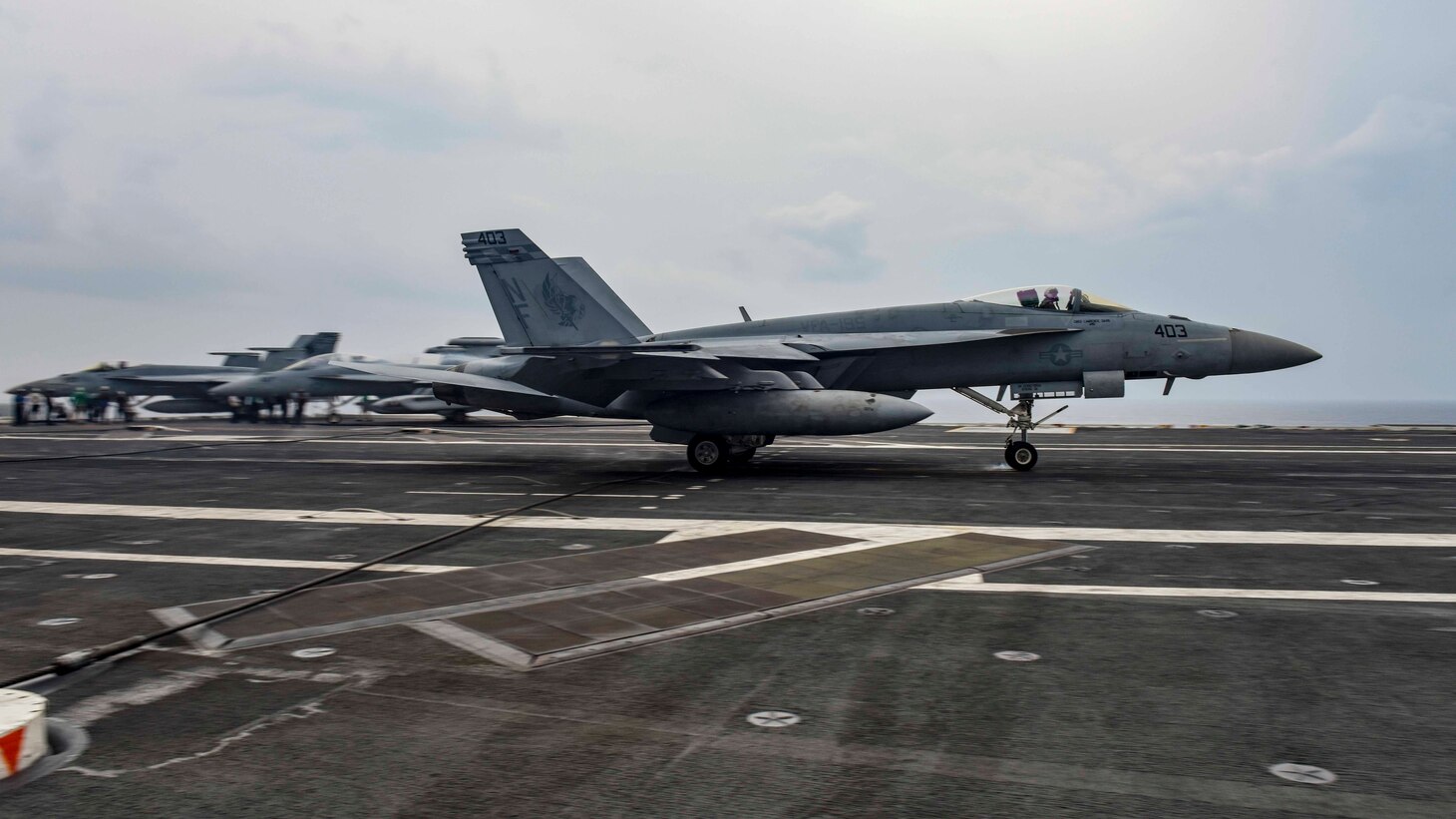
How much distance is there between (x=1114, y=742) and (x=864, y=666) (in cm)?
151

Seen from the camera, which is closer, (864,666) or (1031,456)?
(864,666)

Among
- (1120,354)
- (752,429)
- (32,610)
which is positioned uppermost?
(1120,354)

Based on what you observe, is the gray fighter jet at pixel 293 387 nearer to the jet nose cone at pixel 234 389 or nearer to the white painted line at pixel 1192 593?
the jet nose cone at pixel 234 389

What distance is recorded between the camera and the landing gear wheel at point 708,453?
1727cm

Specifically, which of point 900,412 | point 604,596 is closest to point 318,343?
point 900,412

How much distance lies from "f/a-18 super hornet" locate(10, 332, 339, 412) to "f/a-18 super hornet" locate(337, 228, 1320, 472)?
98.9 feet

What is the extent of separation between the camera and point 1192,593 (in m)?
7.22

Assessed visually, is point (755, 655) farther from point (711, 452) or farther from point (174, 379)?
point (174, 379)

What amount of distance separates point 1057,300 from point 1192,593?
10.4 metres

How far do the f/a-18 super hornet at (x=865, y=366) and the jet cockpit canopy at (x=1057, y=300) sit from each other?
0.08ft

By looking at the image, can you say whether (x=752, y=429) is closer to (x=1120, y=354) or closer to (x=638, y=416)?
(x=638, y=416)

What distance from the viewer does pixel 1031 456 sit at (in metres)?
17.0

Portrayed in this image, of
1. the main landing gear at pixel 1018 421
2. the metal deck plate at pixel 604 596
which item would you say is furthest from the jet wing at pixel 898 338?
the metal deck plate at pixel 604 596

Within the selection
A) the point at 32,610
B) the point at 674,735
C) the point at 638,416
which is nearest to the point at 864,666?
the point at 674,735
